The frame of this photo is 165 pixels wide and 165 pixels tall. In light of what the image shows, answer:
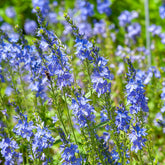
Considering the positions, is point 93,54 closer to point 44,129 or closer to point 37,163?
point 44,129

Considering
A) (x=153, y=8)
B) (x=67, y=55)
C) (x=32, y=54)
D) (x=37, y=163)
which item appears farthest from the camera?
(x=153, y=8)

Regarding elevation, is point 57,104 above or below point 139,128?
above

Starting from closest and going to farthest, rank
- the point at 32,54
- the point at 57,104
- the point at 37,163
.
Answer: the point at 57,104
the point at 37,163
the point at 32,54

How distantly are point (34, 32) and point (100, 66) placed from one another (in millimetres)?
671

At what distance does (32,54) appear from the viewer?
305 centimetres

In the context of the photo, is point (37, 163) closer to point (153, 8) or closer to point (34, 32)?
point (34, 32)

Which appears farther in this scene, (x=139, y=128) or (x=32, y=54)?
(x=32, y=54)

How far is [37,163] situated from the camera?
273cm

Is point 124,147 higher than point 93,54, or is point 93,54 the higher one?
point 93,54

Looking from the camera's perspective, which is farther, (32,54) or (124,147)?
(32,54)

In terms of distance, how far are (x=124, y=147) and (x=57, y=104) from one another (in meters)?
0.67

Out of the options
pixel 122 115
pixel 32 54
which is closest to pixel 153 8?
pixel 32 54

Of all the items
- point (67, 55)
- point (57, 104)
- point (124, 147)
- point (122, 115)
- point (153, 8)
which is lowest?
point (124, 147)

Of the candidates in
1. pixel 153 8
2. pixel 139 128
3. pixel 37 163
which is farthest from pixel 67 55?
pixel 153 8
